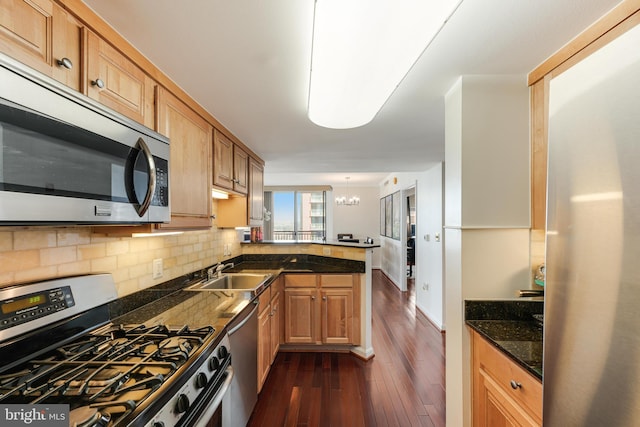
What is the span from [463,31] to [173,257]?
2.18 m

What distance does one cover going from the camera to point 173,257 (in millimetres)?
1974

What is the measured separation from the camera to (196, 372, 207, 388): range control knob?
1.06m

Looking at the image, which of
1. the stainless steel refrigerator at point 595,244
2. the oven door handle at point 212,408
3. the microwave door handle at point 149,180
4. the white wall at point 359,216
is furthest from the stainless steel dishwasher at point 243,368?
the white wall at point 359,216

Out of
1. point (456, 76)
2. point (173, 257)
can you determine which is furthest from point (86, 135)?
point (456, 76)

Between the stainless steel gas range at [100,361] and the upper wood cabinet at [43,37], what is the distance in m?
0.78

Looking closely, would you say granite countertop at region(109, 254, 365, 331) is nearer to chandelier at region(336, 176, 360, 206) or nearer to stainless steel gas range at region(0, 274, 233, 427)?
stainless steel gas range at region(0, 274, 233, 427)

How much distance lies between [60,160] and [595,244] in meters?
1.45

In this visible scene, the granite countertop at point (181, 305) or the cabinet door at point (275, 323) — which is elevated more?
the granite countertop at point (181, 305)

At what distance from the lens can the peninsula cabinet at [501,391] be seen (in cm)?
101

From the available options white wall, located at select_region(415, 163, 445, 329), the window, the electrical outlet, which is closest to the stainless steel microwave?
the electrical outlet

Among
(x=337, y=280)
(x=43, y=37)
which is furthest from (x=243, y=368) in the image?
(x=43, y=37)

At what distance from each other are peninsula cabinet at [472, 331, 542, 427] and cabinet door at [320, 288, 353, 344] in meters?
1.54

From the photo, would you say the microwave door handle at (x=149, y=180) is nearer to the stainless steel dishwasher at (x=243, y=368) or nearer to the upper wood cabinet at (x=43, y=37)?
the upper wood cabinet at (x=43, y=37)

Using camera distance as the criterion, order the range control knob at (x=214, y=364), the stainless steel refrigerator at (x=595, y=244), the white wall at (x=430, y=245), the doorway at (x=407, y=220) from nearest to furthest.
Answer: the stainless steel refrigerator at (x=595, y=244)
the range control knob at (x=214, y=364)
the white wall at (x=430, y=245)
the doorway at (x=407, y=220)
